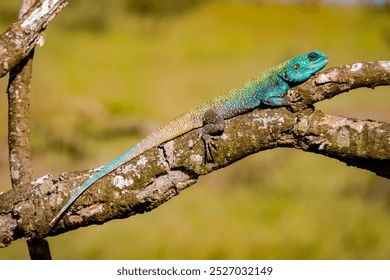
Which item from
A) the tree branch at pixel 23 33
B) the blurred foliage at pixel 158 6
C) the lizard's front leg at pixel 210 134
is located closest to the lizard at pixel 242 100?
the lizard's front leg at pixel 210 134

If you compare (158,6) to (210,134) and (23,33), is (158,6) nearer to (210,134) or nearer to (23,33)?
(23,33)

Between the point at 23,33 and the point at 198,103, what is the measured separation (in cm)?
352

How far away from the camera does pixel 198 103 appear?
19.3 ft

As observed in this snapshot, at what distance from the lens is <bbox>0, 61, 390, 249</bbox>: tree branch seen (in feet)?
6.11

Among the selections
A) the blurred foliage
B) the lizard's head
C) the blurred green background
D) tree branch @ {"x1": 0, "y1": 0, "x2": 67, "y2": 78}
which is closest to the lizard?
the lizard's head

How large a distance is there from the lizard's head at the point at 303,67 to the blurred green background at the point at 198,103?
2.20 m

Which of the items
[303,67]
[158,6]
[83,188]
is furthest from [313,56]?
[158,6]

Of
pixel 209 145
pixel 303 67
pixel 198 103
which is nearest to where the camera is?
pixel 209 145

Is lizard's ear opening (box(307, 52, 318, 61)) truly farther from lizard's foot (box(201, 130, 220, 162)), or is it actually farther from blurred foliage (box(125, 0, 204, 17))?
blurred foliage (box(125, 0, 204, 17))

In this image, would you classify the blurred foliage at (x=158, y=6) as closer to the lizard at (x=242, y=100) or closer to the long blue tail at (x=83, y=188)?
the lizard at (x=242, y=100)

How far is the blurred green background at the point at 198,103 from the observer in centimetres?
471

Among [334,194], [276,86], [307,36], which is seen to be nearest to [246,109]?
[276,86]

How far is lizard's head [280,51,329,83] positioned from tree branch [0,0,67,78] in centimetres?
114
